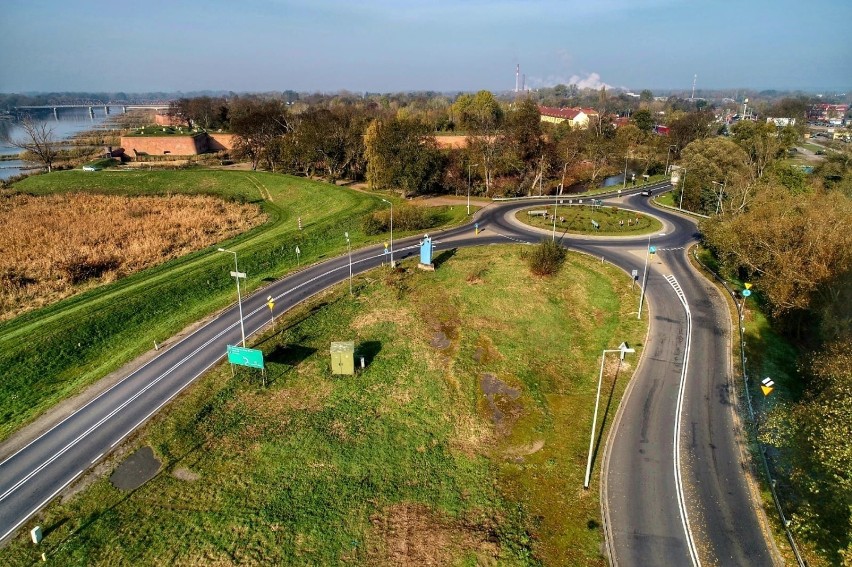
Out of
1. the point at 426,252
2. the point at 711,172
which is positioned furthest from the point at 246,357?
the point at 711,172

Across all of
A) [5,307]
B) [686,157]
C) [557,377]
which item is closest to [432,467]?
[557,377]

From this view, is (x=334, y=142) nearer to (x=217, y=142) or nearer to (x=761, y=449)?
(x=217, y=142)

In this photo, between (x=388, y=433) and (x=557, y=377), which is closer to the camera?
(x=388, y=433)

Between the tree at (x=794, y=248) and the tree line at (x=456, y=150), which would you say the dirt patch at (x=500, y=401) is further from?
the tree line at (x=456, y=150)

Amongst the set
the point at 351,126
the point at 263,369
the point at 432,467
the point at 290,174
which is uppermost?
the point at 351,126

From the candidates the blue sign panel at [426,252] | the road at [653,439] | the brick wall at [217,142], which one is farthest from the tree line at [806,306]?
the brick wall at [217,142]

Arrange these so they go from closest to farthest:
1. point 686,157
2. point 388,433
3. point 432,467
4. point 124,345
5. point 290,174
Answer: point 432,467 → point 388,433 → point 124,345 → point 686,157 → point 290,174

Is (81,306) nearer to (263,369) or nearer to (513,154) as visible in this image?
(263,369)
